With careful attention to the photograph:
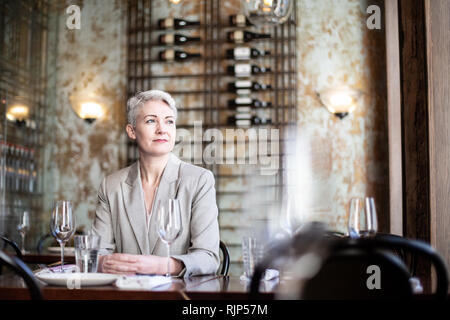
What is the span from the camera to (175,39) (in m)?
6.24

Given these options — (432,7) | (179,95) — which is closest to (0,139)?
(179,95)

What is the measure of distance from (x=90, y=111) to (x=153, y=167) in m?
4.15

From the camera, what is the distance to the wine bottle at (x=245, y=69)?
6051 mm

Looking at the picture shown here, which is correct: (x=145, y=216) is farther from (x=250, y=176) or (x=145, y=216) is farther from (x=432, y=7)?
(x=250, y=176)

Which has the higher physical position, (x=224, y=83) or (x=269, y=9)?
(x=224, y=83)

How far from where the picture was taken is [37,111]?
20.9 ft

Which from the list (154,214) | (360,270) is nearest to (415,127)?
(154,214)

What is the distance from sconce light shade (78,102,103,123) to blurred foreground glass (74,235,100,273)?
4769 mm

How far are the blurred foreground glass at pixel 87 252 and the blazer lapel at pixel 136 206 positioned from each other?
504 millimetres

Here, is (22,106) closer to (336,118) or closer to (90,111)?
(90,111)

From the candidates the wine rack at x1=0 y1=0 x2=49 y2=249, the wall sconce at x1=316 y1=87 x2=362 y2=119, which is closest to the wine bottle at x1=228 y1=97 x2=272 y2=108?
the wall sconce at x1=316 y1=87 x2=362 y2=119

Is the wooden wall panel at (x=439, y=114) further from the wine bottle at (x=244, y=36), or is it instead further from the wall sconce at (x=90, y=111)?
the wall sconce at (x=90, y=111)
